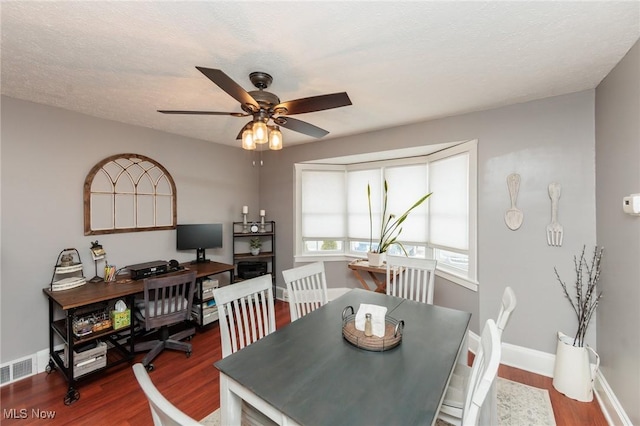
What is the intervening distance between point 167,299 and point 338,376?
2164 mm

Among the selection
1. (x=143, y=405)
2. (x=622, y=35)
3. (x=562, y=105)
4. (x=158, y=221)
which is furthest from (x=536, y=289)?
(x=158, y=221)

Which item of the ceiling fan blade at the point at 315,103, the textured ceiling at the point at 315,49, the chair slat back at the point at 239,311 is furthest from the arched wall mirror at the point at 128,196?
the ceiling fan blade at the point at 315,103

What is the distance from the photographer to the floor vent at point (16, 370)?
2.25 m

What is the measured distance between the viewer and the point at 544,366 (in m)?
2.38

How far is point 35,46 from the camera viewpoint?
161 cm

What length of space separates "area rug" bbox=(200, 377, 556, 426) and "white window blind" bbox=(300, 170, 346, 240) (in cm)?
264

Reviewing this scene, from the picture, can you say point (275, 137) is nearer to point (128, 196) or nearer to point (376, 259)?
point (376, 259)

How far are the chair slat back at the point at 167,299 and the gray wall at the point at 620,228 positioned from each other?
3.43m

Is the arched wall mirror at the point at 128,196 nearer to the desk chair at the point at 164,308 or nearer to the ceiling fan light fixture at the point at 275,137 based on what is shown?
the desk chair at the point at 164,308

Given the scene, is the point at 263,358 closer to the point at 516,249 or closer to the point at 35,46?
the point at 35,46

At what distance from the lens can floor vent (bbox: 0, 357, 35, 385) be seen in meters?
2.25

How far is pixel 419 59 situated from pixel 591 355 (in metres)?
2.82

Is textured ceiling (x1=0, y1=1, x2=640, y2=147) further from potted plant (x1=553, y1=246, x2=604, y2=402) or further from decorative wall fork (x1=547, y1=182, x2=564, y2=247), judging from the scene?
potted plant (x1=553, y1=246, x2=604, y2=402)

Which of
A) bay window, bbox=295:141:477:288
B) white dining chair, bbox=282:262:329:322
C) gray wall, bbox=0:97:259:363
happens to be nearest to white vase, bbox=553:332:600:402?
bay window, bbox=295:141:477:288
